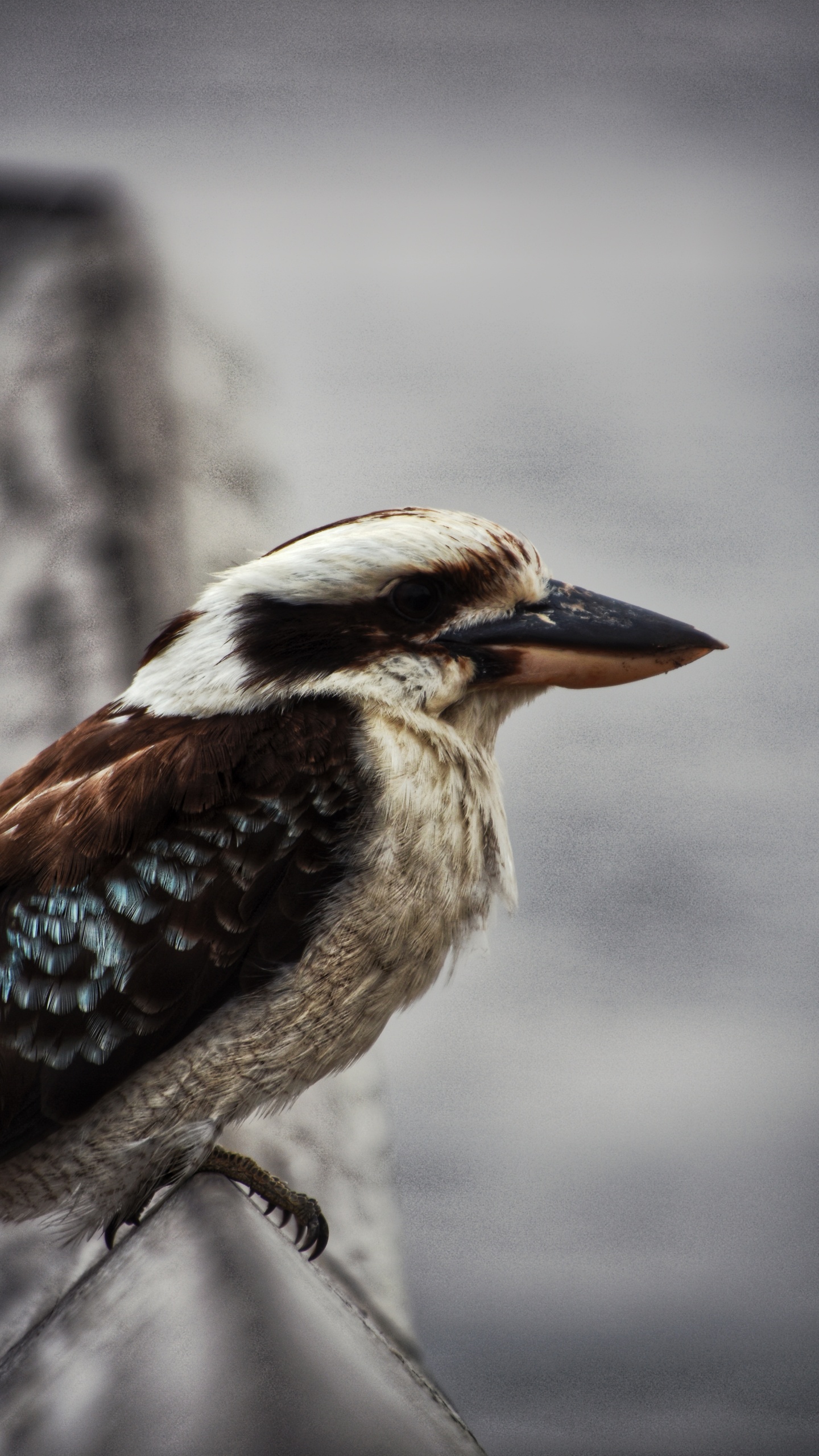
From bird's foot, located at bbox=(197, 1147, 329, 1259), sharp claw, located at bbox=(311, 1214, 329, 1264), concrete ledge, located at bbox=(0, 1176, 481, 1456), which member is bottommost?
concrete ledge, located at bbox=(0, 1176, 481, 1456)

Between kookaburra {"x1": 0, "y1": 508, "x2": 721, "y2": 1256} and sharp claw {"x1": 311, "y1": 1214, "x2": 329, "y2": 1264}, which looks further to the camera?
sharp claw {"x1": 311, "y1": 1214, "x2": 329, "y2": 1264}

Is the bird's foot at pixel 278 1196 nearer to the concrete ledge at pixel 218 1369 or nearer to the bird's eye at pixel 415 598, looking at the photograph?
the concrete ledge at pixel 218 1369

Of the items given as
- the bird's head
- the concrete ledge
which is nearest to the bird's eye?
the bird's head

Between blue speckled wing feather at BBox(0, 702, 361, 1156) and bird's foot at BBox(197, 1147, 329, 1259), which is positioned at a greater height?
blue speckled wing feather at BBox(0, 702, 361, 1156)

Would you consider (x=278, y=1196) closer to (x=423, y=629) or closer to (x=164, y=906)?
(x=164, y=906)

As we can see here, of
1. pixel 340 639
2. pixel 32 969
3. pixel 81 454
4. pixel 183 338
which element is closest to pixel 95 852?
pixel 32 969

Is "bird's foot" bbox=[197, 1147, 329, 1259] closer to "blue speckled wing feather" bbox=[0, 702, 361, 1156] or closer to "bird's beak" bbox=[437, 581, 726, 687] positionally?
"blue speckled wing feather" bbox=[0, 702, 361, 1156]

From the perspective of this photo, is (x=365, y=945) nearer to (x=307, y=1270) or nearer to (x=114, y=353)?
(x=307, y=1270)

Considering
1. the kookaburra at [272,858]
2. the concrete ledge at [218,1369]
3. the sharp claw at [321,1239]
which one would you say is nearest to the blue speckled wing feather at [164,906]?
the kookaburra at [272,858]
